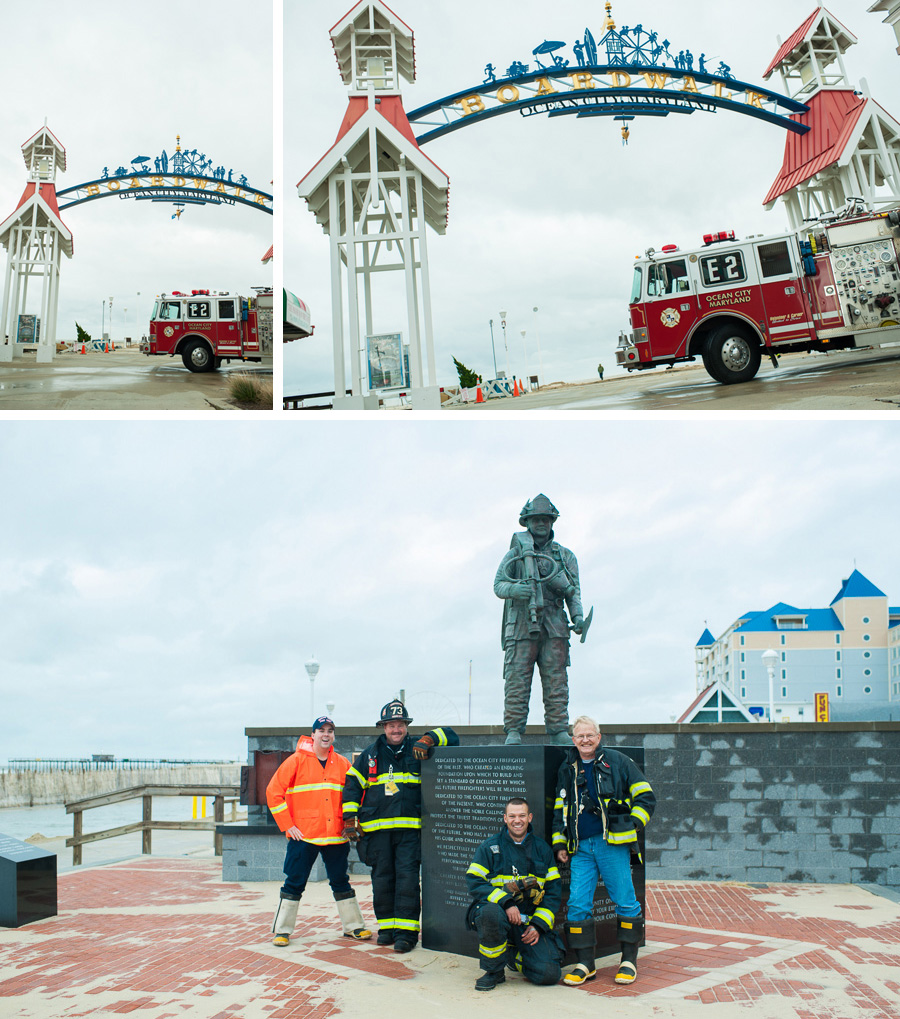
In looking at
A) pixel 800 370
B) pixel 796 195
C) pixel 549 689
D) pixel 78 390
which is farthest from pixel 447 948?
pixel 796 195

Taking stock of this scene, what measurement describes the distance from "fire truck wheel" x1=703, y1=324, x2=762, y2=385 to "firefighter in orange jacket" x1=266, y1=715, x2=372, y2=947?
953 cm

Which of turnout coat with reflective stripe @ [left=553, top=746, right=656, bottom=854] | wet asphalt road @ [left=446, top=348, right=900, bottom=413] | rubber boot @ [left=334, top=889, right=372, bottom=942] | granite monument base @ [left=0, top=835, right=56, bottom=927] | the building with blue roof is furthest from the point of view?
the building with blue roof

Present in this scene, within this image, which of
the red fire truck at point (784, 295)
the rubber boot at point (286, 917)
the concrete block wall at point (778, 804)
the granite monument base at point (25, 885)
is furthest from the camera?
the red fire truck at point (784, 295)

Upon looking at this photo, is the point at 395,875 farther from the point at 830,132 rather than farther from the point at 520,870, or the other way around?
the point at 830,132

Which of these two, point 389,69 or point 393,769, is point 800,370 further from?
point 393,769

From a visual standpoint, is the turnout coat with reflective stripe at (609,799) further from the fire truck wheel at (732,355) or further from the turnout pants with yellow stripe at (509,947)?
the fire truck wheel at (732,355)

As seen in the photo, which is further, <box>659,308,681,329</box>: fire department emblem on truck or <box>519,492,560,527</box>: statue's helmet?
<box>659,308,681,329</box>: fire department emblem on truck

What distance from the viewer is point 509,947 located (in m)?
5.48

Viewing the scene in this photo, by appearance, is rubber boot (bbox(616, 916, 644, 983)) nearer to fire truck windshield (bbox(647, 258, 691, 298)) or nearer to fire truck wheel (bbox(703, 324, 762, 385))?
fire truck wheel (bbox(703, 324, 762, 385))

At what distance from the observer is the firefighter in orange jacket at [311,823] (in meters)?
6.55

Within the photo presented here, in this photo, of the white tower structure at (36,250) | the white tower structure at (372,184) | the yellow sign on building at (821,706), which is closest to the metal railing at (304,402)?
the white tower structure at (372,184)

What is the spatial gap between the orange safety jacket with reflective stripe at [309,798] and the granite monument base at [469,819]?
2.45ft

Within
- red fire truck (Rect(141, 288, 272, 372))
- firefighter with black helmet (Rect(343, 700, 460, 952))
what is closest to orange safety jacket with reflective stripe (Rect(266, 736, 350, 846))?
firefighter with black helmet (Rect(343, 700, 460, 952))

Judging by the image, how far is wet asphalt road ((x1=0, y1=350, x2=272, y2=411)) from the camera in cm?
1258
